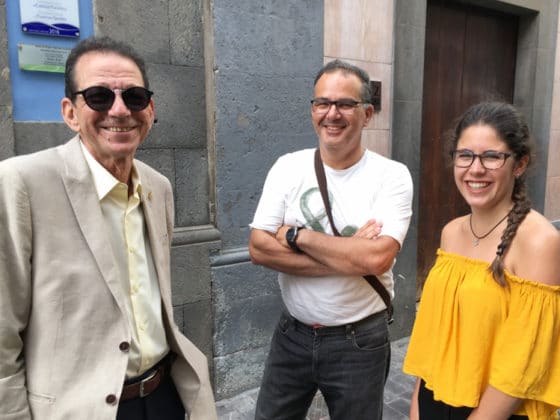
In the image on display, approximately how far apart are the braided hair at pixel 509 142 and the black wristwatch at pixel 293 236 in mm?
909

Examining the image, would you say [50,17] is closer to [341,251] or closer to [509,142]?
[341,251]

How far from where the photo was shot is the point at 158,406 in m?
1.91

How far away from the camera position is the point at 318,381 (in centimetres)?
248

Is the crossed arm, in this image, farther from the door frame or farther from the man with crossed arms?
the door frame

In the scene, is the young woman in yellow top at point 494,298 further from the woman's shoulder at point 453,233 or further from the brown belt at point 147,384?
the brown belt at point 147,384

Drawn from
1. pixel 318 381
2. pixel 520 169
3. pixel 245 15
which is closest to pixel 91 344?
pixel 318 381

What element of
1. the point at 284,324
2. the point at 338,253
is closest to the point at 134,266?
the point at 338,253

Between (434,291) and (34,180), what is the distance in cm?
157

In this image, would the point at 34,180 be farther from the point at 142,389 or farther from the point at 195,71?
the point at 195,71

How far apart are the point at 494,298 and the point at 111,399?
139 centimetres

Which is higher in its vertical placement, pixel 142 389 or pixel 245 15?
pixel 245 15

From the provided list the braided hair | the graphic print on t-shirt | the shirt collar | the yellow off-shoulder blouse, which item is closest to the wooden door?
the graphic print on t-shirt

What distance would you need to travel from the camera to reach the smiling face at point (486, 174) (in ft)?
6.06

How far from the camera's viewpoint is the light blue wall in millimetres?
2986
